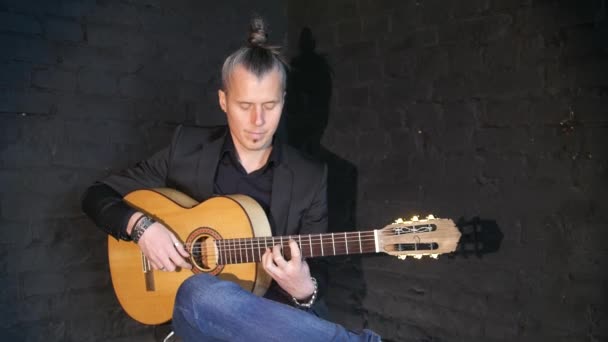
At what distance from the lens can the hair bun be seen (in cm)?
259

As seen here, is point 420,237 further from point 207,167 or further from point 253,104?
point 207,167

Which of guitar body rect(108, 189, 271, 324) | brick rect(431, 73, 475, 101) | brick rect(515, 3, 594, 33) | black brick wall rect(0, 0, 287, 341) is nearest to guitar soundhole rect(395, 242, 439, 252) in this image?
guitar body rect(108, 189, 271, 324)

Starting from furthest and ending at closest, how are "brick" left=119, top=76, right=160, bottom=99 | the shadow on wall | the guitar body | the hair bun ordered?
the shadow on wall
"brick" left=119, top=76, right=160, bottom=99
the hair bun
the guitar body

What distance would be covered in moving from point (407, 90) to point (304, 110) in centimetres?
86

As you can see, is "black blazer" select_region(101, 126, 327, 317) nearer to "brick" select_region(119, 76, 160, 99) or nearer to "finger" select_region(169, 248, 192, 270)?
"finger" select_region(169, 248, 192, 270)

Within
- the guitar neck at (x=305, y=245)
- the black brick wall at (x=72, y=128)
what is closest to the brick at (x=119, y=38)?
the black brick wall at (x=72, y=128)

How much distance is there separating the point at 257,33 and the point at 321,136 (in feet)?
4.00

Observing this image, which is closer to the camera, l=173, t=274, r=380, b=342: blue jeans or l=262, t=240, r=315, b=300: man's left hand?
l=173, t=274, r=380, b=342: blue jeans

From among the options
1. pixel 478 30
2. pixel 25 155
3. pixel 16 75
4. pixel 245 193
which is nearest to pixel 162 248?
pixel 245 193

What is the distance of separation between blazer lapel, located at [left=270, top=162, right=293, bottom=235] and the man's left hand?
334 millimetres

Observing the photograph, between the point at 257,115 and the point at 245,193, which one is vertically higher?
the point at 257,115

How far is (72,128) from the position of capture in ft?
9.84

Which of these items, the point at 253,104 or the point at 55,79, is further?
the point at 55,79

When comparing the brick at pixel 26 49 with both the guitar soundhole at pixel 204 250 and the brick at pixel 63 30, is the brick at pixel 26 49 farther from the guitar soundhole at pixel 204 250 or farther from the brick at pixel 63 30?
the guitar soundhole at pixel 204 250
